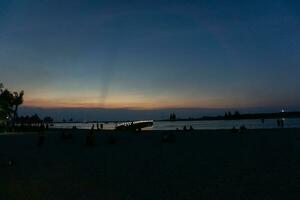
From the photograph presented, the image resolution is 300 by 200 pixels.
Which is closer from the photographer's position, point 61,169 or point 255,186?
point 255,186

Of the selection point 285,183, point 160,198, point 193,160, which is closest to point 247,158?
point 193,160

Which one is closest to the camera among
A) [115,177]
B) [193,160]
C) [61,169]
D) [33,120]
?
[115,177]

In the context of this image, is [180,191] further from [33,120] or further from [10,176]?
[33,120]

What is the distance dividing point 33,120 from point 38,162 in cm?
14796

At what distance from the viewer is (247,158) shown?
22891 millimetres

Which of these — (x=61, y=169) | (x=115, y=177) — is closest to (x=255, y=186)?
(x=115, y=177)

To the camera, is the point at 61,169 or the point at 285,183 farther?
the point at 61,169

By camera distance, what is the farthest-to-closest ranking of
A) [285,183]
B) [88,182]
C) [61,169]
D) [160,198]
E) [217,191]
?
1. [61,169]
2. [88,182]
3. [285,183]
4. [217,191]
5. [160,198]

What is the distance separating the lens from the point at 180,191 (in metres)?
13.3

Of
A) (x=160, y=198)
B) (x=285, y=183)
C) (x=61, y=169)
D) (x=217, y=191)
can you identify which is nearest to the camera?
(x=160, y=198)

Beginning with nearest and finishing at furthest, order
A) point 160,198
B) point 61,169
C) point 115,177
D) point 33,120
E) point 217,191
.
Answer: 1. point 160,198
2. point 217,191
3. point 115,177
4. point 61,169
5. point 33,120

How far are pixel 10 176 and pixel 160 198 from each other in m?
8.95

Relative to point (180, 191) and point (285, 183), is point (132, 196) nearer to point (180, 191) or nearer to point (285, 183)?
point (180, 191)

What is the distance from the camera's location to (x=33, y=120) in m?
165
